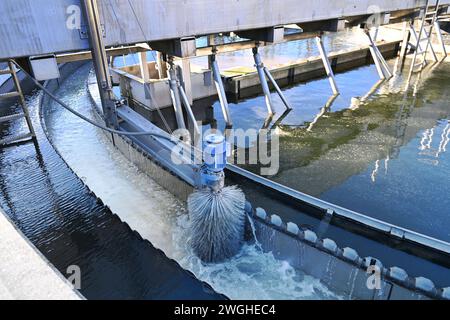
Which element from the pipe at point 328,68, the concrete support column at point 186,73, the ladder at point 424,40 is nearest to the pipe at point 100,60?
the concrete support column at point 186,73

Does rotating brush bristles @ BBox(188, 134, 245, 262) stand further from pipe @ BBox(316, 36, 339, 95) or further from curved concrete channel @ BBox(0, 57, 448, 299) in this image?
pipe @ BBox(316, 36, 339, 95)

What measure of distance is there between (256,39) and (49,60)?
5096mm

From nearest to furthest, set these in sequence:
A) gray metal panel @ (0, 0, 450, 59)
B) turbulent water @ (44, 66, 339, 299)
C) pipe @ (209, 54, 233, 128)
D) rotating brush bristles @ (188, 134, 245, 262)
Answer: rotating brush bristles @ (188, 134, 245, 262)
turbulent water @ (44, 66, 339, 299)
gray metal panel @ (0, 0, 450, 59)
pipe @ (209, 54, 233, 128)

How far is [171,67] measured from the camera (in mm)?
7605

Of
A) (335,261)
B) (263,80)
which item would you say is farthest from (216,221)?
(263,80)

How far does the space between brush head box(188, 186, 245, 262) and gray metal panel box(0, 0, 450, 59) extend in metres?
3.52

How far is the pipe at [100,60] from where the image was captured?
4875 mm

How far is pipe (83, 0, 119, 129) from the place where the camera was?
16.0 feet

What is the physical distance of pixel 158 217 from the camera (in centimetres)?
491

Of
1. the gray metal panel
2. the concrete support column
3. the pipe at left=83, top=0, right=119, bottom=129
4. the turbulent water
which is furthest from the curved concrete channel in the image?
the concrete support column

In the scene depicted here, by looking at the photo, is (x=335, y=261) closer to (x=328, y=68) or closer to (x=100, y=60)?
(x=100, y=60)

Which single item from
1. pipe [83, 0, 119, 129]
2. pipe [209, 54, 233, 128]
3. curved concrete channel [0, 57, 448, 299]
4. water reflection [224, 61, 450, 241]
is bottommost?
water reflection [224, 61, 450, 241]

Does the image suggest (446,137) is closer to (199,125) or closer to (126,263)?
→ (199,125)

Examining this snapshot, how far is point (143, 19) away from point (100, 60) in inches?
47.2
